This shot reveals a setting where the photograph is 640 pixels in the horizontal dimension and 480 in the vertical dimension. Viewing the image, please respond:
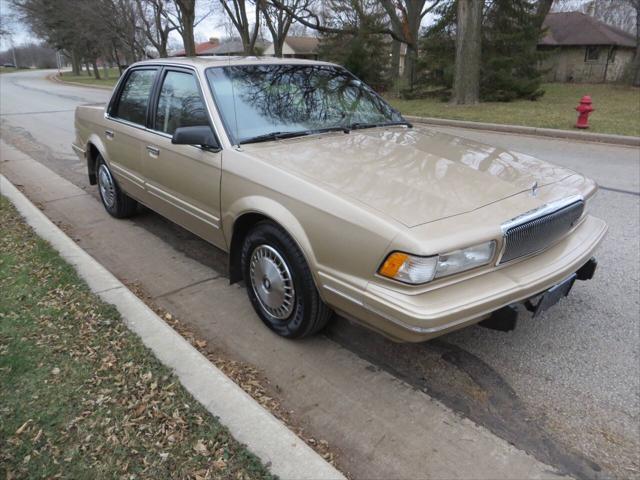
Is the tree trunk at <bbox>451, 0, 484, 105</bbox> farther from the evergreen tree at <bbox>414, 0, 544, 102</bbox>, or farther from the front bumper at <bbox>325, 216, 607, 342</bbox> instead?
the front bumper at <bbox>325, 216, 607, 342</bbox>

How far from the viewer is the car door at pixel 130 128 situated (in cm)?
437

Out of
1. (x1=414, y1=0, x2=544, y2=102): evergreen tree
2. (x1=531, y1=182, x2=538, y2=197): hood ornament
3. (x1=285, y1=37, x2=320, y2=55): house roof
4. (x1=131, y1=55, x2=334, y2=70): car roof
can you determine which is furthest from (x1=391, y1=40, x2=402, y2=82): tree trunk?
(x1=285, y1=37, x2=320, y2=55): house roof

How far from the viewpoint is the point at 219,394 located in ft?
8.11

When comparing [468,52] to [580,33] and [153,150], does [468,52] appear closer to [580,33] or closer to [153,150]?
[153,150]

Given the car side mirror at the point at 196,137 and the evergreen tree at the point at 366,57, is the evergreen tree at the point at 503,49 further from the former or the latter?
the car side mirror at the point at 196,137

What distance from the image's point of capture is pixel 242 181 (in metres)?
3.07

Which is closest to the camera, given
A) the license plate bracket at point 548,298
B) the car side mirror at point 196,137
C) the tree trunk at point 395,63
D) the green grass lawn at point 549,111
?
the license plate bracket at point 548,298

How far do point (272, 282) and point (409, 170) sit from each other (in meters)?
1.07

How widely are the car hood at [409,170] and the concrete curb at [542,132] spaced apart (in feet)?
25.2

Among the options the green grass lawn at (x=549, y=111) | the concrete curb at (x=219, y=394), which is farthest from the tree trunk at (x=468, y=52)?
the concrete curb at (x=219, y=394)

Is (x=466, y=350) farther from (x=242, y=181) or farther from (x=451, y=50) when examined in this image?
(x=451, y=50)

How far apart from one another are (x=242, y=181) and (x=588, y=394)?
7.58 ft

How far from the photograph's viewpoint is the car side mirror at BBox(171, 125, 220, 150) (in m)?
3.21

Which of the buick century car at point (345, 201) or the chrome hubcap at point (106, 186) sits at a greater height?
the buick century car at point (345, 201)
